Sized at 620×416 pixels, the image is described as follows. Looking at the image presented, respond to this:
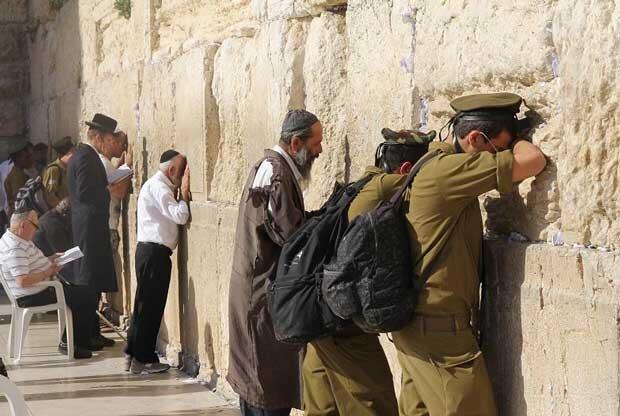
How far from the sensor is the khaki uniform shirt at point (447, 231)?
3746mm

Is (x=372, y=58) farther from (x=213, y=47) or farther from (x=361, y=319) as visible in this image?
(x=213, y=47)

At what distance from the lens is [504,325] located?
4004 mm

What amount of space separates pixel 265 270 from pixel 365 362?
3.21 feet

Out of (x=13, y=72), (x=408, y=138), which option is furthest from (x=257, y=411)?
(x=13, y=72)

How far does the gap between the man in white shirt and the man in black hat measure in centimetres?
117

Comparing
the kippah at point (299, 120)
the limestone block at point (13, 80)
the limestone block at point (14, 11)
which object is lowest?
the kippah at point (299, 120)

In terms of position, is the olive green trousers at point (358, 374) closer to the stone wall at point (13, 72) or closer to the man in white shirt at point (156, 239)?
the man in white shirt at point (156, 239)

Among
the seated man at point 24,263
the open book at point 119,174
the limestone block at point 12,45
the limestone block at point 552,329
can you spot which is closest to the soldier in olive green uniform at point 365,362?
the limestone block at point 552,329

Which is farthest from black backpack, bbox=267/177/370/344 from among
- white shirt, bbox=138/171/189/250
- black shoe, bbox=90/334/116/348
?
black shoe, bbox=90/334/116/348

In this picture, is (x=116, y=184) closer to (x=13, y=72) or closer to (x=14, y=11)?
(x=14, y=11)

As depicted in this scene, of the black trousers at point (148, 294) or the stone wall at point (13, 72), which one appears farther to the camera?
the stone wall at point (13, 72)

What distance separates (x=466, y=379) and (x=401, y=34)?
1.74 metres

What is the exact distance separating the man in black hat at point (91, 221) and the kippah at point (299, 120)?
4111 millimetres

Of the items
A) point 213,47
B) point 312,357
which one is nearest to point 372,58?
point 312,357
